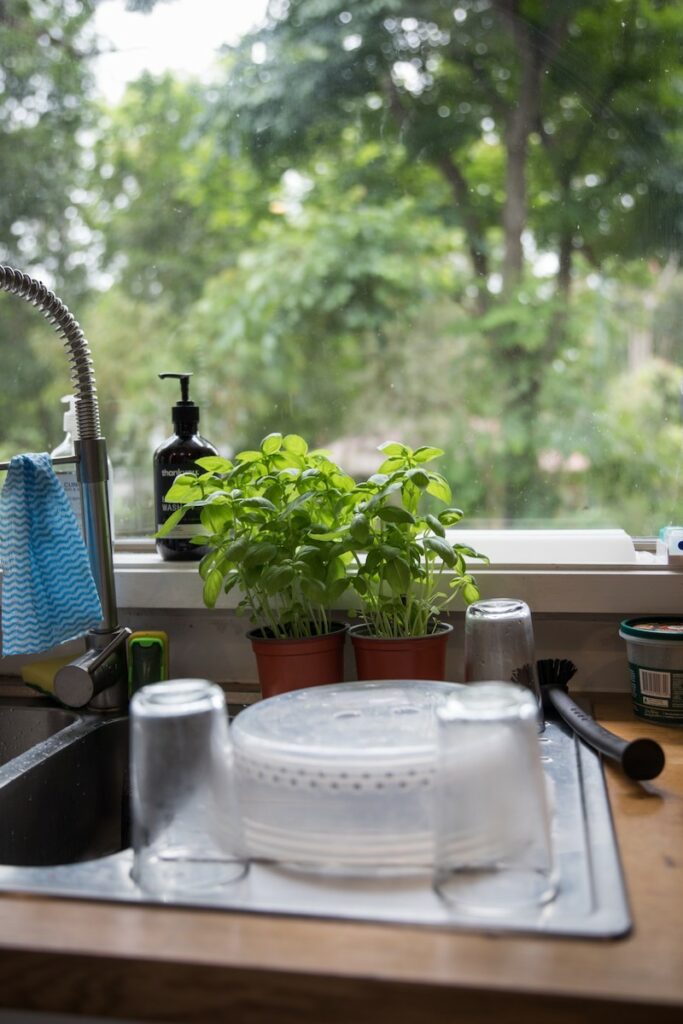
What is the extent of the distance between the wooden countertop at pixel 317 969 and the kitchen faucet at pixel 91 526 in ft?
1.50

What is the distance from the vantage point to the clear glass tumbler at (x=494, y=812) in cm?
65

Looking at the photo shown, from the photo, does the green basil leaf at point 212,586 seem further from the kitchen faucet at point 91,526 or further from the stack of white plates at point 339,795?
the stack of white plates at point 339,795

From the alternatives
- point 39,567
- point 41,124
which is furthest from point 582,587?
point 41,124

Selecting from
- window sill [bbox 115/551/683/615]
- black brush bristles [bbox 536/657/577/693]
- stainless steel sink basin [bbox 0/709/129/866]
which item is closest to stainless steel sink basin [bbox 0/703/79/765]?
stainless steel sink basin [bbox 0/709/129/866]

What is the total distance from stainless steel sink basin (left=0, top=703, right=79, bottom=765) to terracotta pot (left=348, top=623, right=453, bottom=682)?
1.36 feet

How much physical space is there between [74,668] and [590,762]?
0.58 metres

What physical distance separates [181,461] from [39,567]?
0.23 m

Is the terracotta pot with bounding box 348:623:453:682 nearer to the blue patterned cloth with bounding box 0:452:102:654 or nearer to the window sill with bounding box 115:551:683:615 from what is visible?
the window sill with bounding box 115:551:683:615

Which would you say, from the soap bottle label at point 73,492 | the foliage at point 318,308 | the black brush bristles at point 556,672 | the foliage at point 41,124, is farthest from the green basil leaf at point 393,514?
the foliage at point 41,124

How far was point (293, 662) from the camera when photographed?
1.05 metres

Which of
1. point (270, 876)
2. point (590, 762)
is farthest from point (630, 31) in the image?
point (270, 876)

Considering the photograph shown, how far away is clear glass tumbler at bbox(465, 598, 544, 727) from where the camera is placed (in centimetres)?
100

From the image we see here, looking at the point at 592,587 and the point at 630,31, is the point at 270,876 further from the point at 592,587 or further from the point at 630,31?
the point at 630,31

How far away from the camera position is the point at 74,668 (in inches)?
43.6
